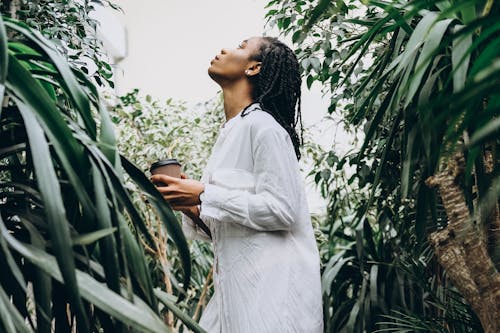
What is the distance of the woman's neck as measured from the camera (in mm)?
2043

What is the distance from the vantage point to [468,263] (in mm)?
1727

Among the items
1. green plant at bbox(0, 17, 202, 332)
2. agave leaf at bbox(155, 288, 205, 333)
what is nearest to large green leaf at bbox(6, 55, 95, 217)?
green plant at bbox(0, 17, 202, 332)

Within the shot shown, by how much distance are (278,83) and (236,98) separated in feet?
0.42

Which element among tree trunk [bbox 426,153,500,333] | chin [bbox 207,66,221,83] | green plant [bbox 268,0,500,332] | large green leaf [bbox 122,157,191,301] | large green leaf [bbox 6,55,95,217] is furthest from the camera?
chin [bbox 207,66,221,83]

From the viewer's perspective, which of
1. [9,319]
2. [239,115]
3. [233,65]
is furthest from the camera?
[233,65]

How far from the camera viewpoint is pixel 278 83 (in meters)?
2.04

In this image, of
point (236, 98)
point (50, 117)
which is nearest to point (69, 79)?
point (50, 117)

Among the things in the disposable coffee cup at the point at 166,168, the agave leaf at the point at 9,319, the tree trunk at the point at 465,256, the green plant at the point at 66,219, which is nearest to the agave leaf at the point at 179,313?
the green plant at the point at 66,219

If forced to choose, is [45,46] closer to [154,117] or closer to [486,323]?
[486,323]

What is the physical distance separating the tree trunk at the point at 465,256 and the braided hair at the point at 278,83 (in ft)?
1.42

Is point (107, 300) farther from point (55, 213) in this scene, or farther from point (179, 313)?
point (179, 313)

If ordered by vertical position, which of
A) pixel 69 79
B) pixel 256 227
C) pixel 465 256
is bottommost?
pixel 465 256

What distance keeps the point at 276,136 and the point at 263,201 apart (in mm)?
190

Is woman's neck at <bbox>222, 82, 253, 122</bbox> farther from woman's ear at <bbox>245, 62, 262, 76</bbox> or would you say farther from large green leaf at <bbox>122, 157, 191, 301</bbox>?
large green leaf at <bbox>122, 157, 191, 301</bbox>
